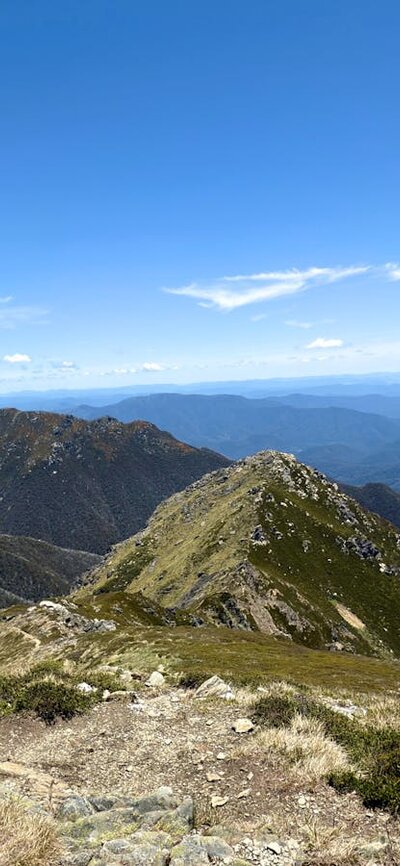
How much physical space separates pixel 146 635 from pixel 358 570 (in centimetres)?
12160

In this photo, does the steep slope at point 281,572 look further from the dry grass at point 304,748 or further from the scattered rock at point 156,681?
the dry grass at point 304,748

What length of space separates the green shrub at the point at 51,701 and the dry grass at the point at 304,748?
28.1 ft

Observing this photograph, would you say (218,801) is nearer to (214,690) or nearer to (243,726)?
(243,726)

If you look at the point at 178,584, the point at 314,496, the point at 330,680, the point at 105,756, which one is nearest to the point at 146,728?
the point at 105,756

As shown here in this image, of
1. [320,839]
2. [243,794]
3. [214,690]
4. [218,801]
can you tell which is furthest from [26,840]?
[214,690]

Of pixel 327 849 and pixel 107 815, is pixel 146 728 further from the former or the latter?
pixel 327 849

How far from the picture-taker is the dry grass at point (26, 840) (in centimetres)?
1042

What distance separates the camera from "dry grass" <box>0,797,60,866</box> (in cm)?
1042

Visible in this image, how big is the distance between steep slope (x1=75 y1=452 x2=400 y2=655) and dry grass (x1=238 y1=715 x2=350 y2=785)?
89.3 meters

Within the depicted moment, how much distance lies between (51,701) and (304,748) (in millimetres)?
11738

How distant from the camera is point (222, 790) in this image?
14.5m

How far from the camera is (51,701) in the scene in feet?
72.1

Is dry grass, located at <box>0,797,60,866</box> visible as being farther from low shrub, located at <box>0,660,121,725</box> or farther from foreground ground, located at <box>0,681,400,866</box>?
low shrub, located at <box>0,660,121,725</box>

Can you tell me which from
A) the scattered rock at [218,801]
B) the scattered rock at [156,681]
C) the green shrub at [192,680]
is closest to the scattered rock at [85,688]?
the scattered rock at [156,681]
